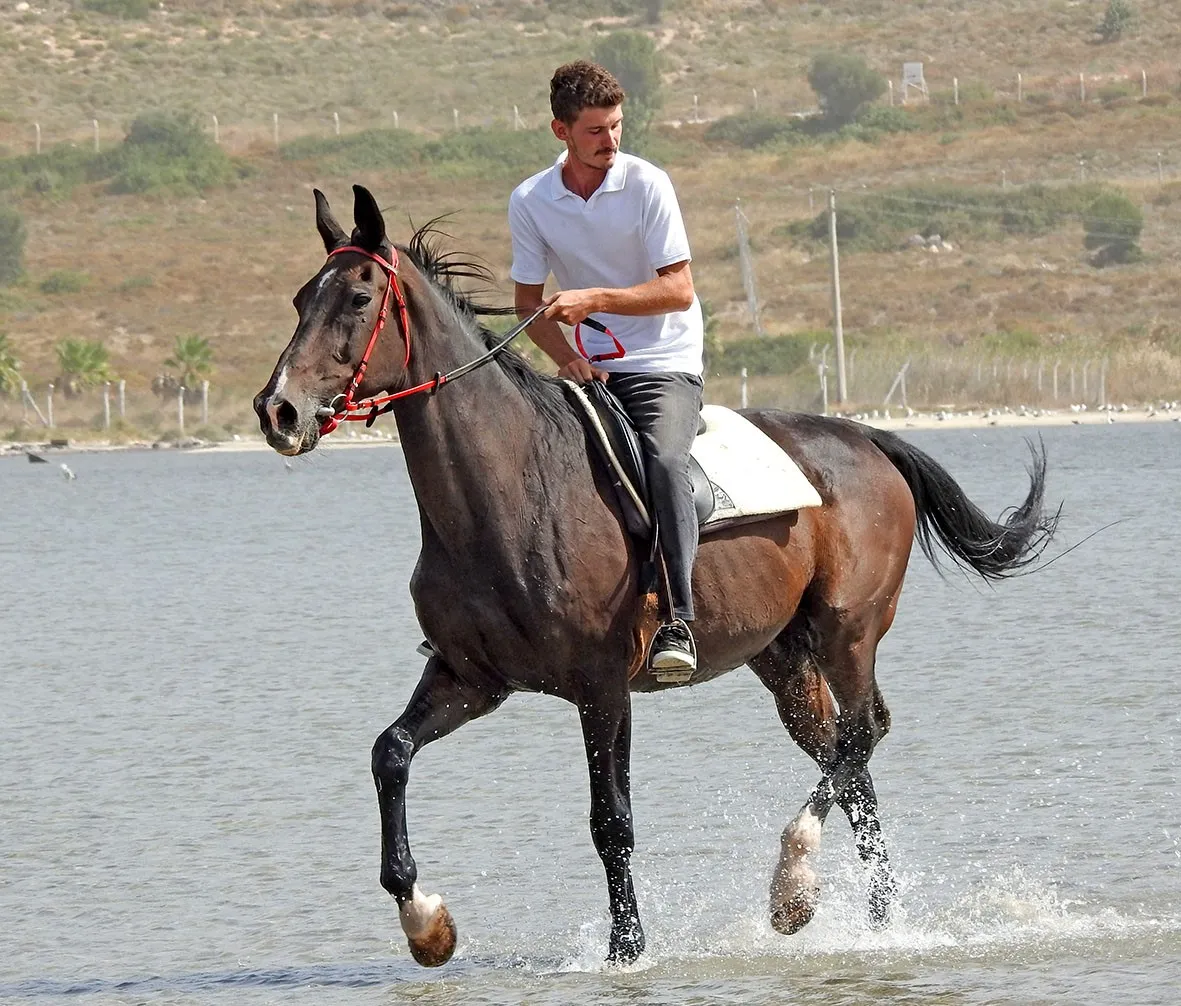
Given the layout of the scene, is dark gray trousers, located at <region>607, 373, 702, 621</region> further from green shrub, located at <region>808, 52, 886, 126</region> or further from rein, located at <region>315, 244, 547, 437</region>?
green shrub, located at <region>808, 52, 886, 126</region>

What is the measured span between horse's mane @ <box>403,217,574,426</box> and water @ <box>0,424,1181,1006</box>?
206cm

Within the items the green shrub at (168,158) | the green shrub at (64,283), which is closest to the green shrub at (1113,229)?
the green shrub at (64,283)

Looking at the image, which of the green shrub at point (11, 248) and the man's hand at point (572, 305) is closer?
the man's hand at point (572, 305)

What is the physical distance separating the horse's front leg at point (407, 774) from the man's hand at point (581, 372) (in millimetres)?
1118

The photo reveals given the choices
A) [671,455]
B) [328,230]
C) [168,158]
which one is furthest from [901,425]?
[168,158]

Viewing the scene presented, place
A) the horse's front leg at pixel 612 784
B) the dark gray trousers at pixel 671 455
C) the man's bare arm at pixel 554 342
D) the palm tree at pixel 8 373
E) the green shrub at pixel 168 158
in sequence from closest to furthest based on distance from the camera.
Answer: the horse's front leg at pixel 612 784, the dark gray trousers at pixel 671 455, the man's bare arm at pixel 554 342, the palm tree at pixel 8 373, the green shrub at pixel 168 158

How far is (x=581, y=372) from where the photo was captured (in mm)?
7688

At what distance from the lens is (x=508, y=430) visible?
736cm

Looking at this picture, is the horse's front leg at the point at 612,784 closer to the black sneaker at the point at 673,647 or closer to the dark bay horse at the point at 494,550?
the dark bay horse at the point at 494,550

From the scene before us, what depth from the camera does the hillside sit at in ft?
245

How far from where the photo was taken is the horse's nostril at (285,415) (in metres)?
6.50

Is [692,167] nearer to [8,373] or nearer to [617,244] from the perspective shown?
[8,373]

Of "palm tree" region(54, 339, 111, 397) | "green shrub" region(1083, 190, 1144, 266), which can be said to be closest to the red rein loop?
"palm tree" region(54, 339, 111, 397)

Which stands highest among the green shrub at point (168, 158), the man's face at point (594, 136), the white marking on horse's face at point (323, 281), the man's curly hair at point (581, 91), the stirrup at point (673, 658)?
the man's curly hair at point (581, 91)
